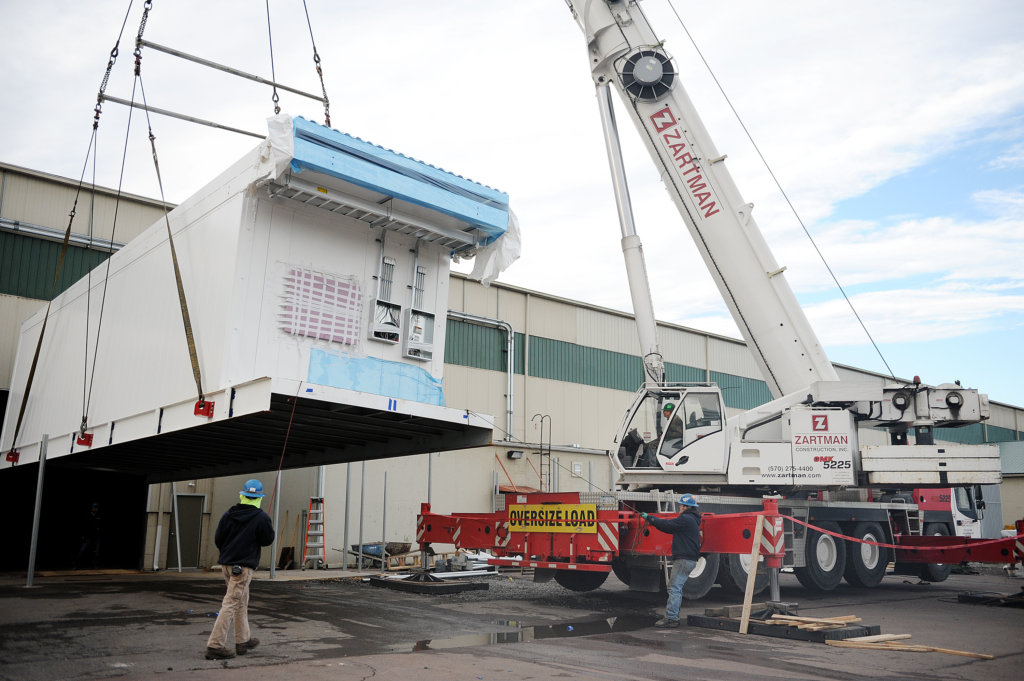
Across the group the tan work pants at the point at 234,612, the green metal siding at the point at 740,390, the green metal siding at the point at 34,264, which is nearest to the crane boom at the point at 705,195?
the tan work pants at the point at 234,612

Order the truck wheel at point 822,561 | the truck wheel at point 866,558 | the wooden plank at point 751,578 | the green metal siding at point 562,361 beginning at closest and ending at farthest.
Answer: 1. the wooden plank at point 751,578
2. the truck wheel at point 822,561
3. the truck wheel at point 866,558
4. the green metal siding at point 562,361

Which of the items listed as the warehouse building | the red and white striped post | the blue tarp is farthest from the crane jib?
the warehouse building

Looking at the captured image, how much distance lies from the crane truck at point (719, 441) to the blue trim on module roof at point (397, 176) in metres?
3.78

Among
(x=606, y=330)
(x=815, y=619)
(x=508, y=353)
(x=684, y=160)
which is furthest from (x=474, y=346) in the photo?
(x=815, y=619)

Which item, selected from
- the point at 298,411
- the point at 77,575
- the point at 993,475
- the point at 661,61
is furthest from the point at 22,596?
the point at 993,475

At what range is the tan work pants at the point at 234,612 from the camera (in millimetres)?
6324

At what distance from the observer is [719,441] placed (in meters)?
11.4

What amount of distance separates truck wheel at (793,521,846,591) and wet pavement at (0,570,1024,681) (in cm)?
37

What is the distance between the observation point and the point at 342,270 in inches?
347

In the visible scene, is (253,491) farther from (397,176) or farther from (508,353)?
(508,353)

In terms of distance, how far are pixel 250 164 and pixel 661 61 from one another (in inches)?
290

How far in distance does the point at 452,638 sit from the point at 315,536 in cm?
1073

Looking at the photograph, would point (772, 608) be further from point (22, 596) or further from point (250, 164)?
point (22, 596)

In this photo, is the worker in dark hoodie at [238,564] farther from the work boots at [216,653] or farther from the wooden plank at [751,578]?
the wooden plank at [751,578]
